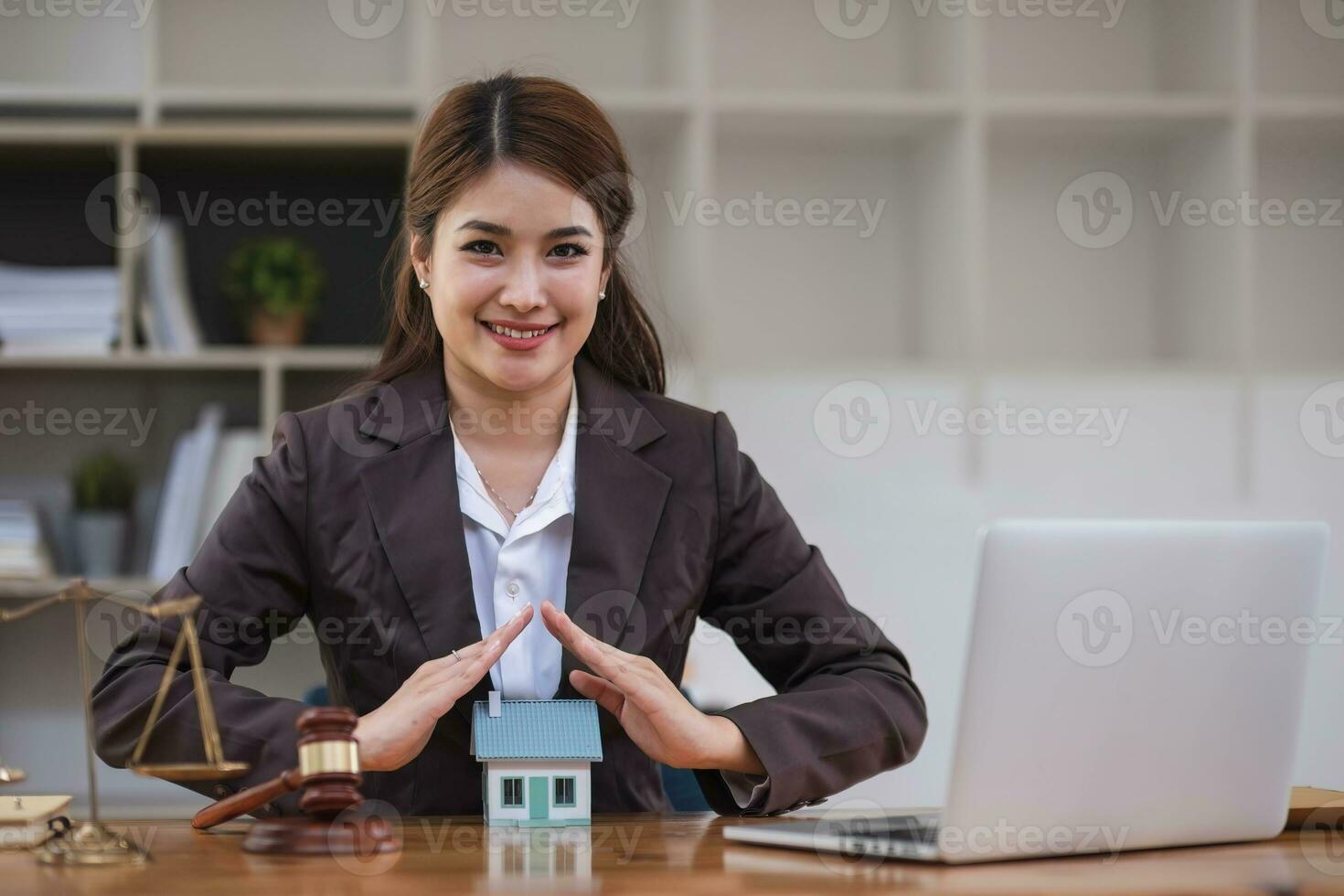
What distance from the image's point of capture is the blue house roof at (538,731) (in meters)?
1.40

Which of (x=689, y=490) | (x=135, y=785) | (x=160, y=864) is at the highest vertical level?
(x=689, y=490)

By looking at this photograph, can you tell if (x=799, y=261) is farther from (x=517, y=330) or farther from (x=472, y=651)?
(x=472, y=651)

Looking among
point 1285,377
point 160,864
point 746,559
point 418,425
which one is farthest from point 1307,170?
point 160,864

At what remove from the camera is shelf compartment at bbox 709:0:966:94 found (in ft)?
11.7

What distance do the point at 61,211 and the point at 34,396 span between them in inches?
17.1

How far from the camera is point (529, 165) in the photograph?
1708mm

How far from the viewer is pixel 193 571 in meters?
1.66

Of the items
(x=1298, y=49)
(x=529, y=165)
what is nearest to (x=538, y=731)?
(x=529, y=165)

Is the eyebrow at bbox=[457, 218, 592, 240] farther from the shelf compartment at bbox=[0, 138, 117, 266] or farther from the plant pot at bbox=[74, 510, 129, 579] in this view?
the shelf compartment at bbox=[0, 138, 117, 266]

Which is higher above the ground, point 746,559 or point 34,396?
point 34,396

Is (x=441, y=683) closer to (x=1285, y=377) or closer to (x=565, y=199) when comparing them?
(x=565, y=199)

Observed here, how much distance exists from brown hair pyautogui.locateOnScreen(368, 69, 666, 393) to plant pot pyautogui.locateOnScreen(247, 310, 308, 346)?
1257 millimetres

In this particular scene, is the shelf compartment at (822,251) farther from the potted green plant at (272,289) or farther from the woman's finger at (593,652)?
the woman's finger at (593,652)

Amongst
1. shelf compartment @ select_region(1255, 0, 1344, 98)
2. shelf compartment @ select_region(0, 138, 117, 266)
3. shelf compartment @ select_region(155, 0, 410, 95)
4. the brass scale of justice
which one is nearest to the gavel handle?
the brass scale of justice
